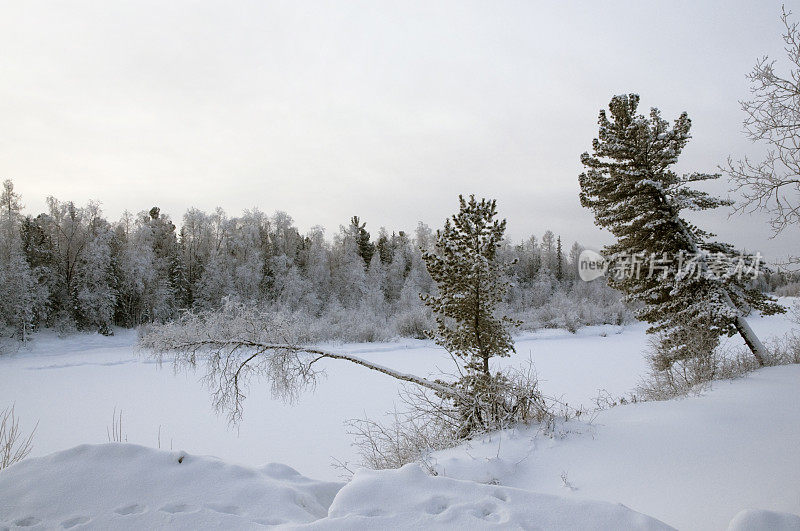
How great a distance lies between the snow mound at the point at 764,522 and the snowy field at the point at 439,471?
0.04 feet

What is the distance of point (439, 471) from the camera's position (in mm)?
5484

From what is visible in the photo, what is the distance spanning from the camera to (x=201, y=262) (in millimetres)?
40062

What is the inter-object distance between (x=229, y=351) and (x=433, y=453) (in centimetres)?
523

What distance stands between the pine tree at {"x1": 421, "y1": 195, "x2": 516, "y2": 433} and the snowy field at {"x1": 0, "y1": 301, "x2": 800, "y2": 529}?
7.87ft

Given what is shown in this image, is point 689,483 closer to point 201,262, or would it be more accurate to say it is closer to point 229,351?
point 229,351

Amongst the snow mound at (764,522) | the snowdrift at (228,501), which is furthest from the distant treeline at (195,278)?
the snow mound at (764,522)

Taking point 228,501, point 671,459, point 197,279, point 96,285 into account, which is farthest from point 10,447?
point 197,279

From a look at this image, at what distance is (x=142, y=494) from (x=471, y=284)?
24.3 feet

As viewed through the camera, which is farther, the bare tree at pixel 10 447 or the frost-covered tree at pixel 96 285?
the frost-covered tree at pixel 96 285

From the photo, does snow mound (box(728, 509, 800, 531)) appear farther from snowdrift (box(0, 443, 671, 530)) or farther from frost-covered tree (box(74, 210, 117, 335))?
frost-covered tree (box(74, 210, 117, 335))

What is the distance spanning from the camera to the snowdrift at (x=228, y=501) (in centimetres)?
264

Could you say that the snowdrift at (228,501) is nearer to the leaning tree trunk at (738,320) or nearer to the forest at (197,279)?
the leaning tree trunk at (738,320)

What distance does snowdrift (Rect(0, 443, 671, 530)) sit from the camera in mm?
2637

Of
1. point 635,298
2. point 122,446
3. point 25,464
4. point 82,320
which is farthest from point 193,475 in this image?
point 82,320
